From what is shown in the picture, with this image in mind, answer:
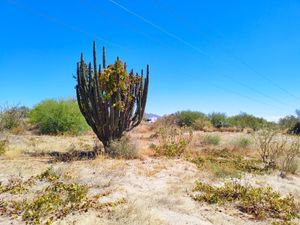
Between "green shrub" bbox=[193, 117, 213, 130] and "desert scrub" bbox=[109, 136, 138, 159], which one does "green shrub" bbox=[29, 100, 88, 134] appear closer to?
"green shrub" bbox=[193, 117, 213, 130]

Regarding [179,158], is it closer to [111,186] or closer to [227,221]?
[111,186]

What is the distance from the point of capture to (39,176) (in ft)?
25.8

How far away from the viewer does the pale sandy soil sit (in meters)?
5.59

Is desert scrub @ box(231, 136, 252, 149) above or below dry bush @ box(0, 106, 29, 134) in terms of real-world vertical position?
below

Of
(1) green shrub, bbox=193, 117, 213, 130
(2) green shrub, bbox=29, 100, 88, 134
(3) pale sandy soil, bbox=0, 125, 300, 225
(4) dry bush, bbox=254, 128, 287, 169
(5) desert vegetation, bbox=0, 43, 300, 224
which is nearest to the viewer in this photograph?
(3) pale sandy soil, bbox=0, 125, 300, 225

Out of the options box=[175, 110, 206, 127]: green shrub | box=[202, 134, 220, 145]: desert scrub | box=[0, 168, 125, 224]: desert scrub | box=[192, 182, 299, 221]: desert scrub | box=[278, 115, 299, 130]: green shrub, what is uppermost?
box=[175, 110, 206, 127]: green shrub

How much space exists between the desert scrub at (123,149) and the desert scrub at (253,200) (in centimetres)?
357

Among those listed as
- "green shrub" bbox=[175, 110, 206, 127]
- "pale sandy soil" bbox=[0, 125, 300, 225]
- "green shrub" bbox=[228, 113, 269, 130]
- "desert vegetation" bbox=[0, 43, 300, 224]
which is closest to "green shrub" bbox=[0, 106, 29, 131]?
"desert vegetation" bbox=[0, 43, 300, 224]

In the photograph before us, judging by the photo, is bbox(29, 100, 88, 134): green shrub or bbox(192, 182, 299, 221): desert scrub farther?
bbox(29, 100, 88, 134): green shrub

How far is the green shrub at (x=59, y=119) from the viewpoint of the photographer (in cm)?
1998

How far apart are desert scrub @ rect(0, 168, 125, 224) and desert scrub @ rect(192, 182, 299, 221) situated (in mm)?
2028

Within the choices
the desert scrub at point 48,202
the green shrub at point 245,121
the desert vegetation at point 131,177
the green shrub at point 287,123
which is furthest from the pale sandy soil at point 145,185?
the green shrub at point 245,121

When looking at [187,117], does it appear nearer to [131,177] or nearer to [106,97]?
[106,97]

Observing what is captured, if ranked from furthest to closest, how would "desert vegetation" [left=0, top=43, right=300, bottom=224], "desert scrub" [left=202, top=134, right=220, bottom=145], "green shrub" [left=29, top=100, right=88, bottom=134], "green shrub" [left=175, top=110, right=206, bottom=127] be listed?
"green shrub" [left=175, top=110, right=206, bottom=127], "green shrub" [left=29, top=100, right=88, bottom=134], "desert scrub" [left=202, top=134, right=220, bottom=145], "desert vegetation" [left=0, top=43, right=300, bottom=224]
